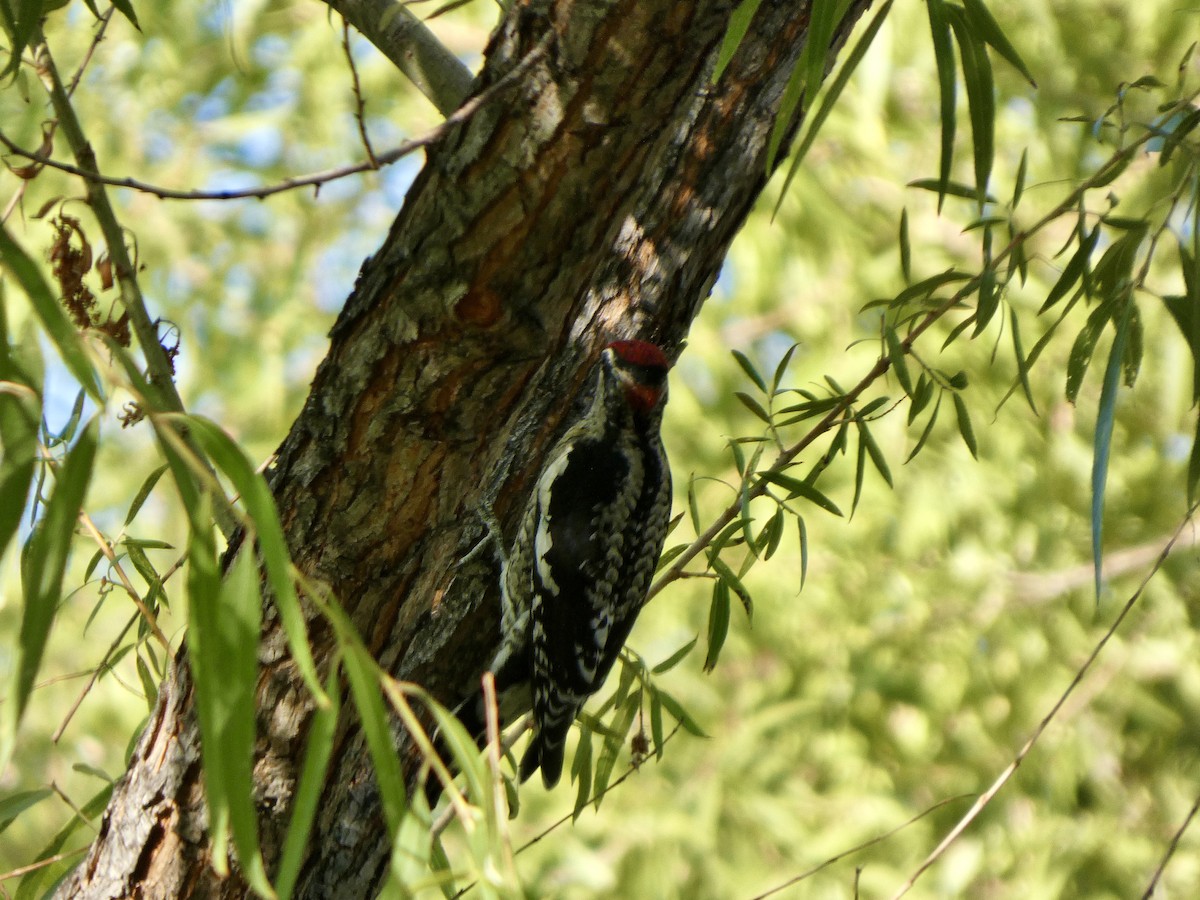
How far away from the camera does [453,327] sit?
154cm

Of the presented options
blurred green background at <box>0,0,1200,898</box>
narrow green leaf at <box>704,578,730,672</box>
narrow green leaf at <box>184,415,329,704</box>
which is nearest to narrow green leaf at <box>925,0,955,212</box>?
narrow green leaf at <box>704,578,730,672</box>

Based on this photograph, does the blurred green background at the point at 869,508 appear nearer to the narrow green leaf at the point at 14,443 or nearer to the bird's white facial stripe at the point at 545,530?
the bird's white facial stripe at the point at 545,530

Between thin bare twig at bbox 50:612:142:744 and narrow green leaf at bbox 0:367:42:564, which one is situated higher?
thin bare twig at bbox 50:612:142:744

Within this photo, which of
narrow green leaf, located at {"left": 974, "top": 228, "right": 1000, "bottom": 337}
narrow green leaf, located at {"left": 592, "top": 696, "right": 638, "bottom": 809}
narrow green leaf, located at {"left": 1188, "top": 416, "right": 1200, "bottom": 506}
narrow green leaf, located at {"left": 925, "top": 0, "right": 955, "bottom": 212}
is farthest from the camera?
narrow green leaf, located at {"left": 592, "top": 696, "right": 638, "bottom": 809}

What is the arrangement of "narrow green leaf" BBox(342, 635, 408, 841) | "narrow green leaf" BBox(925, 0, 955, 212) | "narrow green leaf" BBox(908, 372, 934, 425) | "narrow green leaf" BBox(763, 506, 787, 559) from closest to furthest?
"narrow green leaf" BBox(342, 635, 408, 841) → "narrow green leaf" BBox(925, 0, 955, 212) → "narrow green leaf" BBox(908, 372, 934, 425) → "narrow green leaf" BBox(763, 506, 787, 559)

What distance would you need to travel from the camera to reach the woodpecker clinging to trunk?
2506mm

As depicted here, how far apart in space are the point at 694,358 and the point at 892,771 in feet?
6.49

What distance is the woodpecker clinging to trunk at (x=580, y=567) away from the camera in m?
2.51

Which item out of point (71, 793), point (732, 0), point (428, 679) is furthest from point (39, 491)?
point (71, 793)

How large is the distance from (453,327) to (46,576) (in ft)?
2.16

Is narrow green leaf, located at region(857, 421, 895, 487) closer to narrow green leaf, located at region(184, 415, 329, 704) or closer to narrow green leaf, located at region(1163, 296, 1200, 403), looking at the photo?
narrow green leaf, located at region(1163, 296, 1200, 403)

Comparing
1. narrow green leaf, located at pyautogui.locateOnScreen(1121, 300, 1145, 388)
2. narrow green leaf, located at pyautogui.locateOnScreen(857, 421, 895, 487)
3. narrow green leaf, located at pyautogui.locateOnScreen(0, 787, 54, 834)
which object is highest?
narrow green leaf, located at pyautogui.locateOnScreen(0, 787, 54, 834)

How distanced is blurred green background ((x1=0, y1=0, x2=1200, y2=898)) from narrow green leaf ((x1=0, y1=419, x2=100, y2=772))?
3343 millimetres

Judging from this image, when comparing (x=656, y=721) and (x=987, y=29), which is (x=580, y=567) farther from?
(x=987, y=29)
